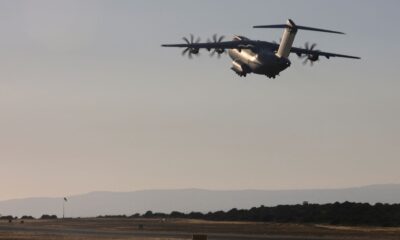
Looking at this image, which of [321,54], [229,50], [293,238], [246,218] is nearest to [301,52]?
[321,54]

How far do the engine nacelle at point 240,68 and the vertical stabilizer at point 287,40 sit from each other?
581cm

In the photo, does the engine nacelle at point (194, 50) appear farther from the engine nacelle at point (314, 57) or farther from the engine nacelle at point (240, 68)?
the engine nacelle at point (314, 57)

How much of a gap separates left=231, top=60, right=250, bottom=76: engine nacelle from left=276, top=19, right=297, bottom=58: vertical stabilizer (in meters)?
5.81

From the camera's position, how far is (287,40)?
88750 millimetres

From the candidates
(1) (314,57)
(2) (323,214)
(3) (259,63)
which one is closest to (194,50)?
(3) (259,63)

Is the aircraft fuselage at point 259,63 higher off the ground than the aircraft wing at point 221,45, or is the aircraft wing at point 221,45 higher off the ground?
the aircraft wing at point 221,45

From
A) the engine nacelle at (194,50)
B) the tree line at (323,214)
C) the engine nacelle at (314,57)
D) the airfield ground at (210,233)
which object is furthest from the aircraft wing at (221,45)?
the tree line at (323,214)

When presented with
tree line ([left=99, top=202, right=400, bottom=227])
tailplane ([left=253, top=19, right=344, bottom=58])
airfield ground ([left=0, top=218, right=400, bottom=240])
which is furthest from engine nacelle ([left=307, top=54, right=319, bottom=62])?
tree line ([left=99, top=202, right=400, bottom=227])

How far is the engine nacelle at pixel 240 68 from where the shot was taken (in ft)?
304

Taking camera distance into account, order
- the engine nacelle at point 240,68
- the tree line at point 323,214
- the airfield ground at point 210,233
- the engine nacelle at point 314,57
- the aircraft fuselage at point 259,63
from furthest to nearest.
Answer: the tree line at point 323,214 → the engine nacelle at point 314,57 → the engine nacelle at point 240,68 → the aircraft fuselage at point 259,63 → the airfield ground at point 210,233

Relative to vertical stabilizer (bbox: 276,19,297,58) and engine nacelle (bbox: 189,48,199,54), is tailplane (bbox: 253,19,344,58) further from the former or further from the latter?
engine nacelle (bbox: 189,48,199,54)

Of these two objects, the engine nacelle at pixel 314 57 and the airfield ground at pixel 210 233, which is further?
the engine nacelle at pixel 314 57

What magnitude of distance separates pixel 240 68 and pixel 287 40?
7912 millimetres

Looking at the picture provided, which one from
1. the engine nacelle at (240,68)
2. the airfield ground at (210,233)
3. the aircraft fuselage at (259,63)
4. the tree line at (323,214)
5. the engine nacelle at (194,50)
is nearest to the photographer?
the airfield ground at (210,233)
